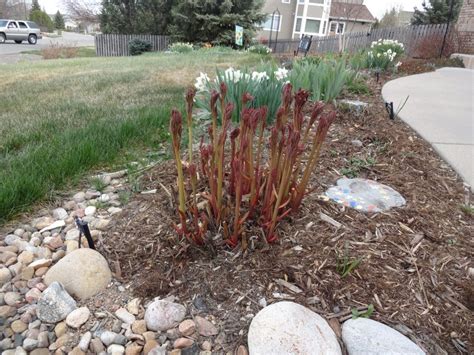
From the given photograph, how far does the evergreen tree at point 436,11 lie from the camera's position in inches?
976

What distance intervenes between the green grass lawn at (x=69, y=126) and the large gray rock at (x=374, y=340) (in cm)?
178

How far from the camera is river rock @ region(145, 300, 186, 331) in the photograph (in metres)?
1.39

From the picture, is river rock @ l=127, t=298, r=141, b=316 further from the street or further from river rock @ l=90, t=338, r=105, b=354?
the street

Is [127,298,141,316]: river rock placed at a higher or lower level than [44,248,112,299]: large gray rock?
lower

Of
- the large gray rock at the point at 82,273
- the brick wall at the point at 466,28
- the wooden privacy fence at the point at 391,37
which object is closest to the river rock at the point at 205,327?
the large gray rock at the point at 82,273

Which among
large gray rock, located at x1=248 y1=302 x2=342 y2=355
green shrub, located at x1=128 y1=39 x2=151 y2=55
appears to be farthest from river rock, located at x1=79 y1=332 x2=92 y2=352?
green shrub, located at x1=128 y1=39 x2=151 y2=55

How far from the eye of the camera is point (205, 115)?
3611 millimetres

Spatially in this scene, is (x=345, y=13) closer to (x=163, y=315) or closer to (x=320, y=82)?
(x=320, y=82)

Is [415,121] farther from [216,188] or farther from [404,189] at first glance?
[216,188]

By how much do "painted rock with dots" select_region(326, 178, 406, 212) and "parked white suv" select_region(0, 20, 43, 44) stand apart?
113 feet

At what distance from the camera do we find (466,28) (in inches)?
515

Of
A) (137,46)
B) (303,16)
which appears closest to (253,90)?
(137,46)

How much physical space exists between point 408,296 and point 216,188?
98 centimetres

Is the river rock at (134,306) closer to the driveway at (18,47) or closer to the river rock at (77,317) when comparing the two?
the river rock at (77,317)
